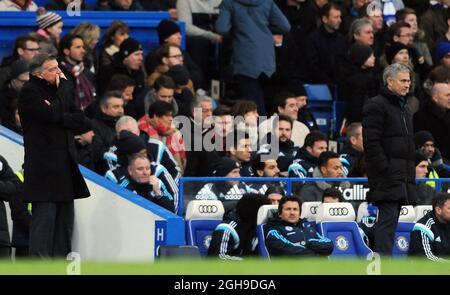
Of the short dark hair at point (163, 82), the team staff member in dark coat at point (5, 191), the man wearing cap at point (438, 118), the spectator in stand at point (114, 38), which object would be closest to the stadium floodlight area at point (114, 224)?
the team staff member in dark coat at point (5, 191)

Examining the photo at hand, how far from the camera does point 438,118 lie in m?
19.6

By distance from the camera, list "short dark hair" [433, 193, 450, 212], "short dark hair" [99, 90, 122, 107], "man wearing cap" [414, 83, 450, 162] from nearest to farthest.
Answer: "short dark hair" [433, 193, 450, 212]
"short dark hair" [99, 90, 122, 107]
"man wearing cap" [414, 83, 450, 162]

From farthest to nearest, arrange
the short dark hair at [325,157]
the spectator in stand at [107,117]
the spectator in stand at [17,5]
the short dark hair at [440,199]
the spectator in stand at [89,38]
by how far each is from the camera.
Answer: the spectator in stand at [17,5] < the spectator in stand at [89,38] < the short dark hair at [325,157] < the spectator in stand at [107,117] < the short dark hair at [440,199]

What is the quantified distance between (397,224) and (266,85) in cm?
577

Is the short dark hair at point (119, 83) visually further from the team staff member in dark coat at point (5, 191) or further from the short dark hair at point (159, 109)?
the team staff member in dark coat at point (5, 191)

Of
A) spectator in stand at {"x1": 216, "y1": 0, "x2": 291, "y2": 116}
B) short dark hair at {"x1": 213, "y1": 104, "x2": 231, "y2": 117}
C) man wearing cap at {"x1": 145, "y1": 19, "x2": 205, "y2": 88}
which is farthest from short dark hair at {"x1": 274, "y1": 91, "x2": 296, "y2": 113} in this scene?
man wearing cap at {"x1": 145, "y1": 19, "x2": 205, "y2": 88}

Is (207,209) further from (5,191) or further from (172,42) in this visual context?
(172,42)

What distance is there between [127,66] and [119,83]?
1.01m

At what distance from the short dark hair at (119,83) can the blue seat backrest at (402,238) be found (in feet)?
12.0

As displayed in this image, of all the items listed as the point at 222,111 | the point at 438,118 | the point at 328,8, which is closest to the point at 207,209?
the point at 222,111

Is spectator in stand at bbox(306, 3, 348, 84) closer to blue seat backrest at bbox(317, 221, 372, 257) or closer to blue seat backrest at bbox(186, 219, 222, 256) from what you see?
blue seat backrest at bbox(317, 221, 372, 257)

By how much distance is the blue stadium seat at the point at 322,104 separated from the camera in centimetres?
2114

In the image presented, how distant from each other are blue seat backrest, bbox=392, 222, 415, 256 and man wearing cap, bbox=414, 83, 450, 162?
3.25m

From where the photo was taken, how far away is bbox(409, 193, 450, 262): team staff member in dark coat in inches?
625
